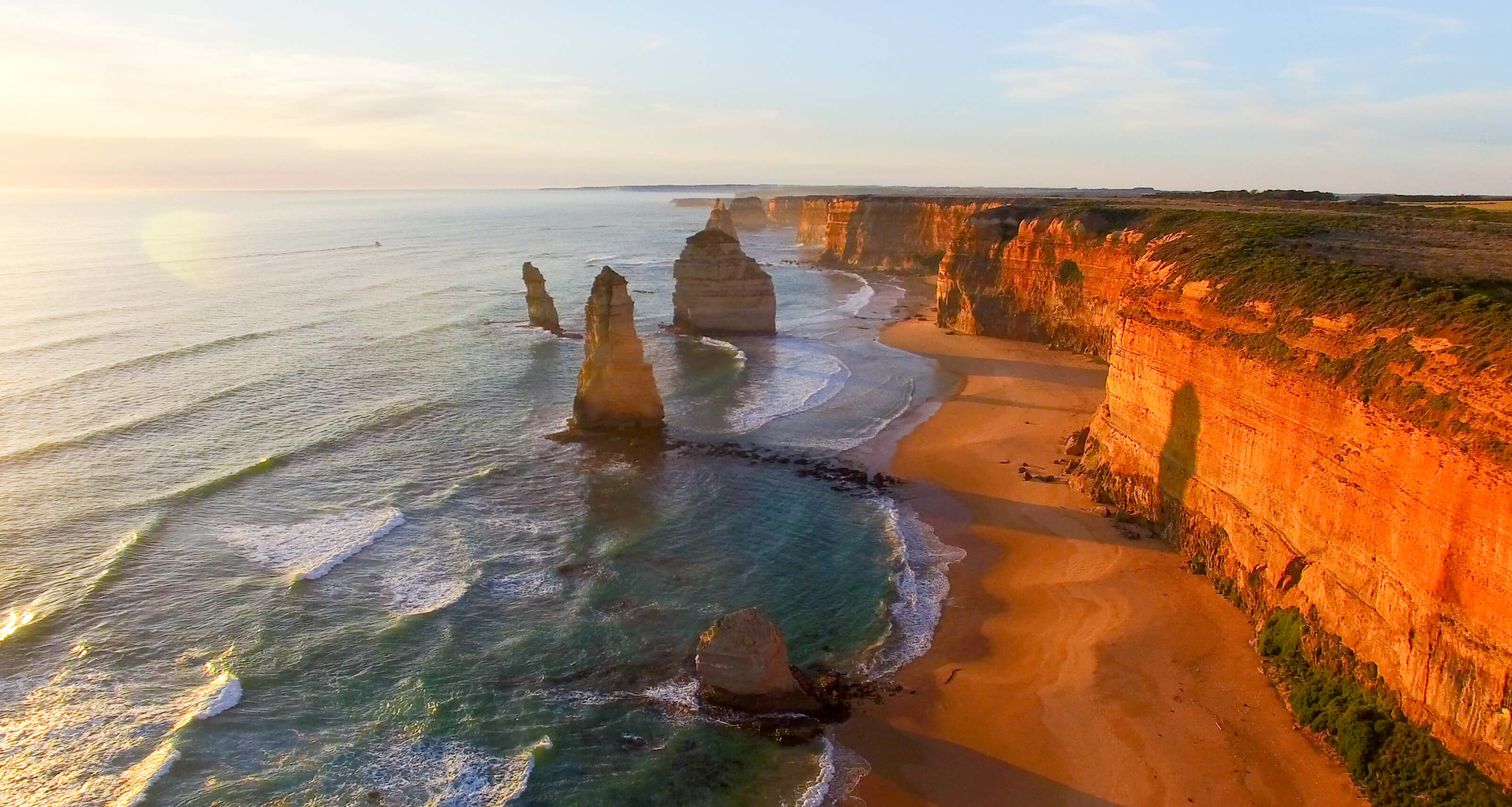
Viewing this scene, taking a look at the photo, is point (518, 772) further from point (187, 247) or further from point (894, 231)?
point (187, 247)

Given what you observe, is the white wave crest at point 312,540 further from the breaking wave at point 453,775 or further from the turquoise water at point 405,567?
the breaking wave at point 453,775

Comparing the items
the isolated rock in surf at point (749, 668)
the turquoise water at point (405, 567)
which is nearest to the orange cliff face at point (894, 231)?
the turquoise water at point (405, 567)

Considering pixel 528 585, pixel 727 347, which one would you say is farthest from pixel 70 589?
pixel 727 347

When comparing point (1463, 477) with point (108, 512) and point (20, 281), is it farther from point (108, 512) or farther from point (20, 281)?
point (20, 281)

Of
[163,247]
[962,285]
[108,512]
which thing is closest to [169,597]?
[108,512]

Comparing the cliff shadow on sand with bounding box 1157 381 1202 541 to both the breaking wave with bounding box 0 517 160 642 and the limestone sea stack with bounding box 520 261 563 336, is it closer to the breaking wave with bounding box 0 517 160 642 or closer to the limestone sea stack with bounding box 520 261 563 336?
the breaking wave with bounding box 0 517 160 642

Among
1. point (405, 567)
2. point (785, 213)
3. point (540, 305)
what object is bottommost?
point (405, 567)
